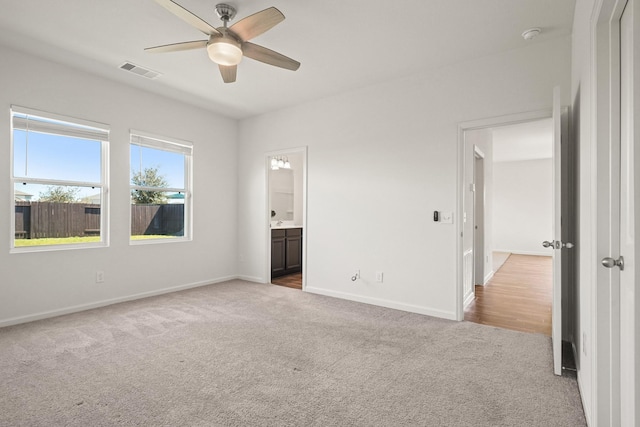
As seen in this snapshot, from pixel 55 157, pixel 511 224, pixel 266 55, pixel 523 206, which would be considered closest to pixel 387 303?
pixel 266 55

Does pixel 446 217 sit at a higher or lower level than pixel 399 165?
lower

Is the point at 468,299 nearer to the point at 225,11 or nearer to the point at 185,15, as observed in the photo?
the point at 225,11

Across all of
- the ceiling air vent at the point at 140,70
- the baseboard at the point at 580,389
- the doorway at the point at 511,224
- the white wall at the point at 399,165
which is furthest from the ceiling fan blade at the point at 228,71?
the baseboard at the point at 580,389

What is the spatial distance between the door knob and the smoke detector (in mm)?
2285

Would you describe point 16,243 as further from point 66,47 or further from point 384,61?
point 384,61

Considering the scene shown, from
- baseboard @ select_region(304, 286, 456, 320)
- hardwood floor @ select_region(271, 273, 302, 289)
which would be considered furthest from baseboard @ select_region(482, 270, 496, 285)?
hardwood floor @ select_region(271, 273, 302, 289)

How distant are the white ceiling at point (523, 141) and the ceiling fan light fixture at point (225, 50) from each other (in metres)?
4.18

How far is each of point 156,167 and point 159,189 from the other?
1.02ft

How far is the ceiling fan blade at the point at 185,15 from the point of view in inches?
81.3

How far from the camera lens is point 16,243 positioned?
3451 mm

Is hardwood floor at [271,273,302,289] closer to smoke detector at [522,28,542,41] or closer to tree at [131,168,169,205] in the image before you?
tree at [131,168,169,205]

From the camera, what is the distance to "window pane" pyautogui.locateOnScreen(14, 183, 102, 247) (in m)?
3.51

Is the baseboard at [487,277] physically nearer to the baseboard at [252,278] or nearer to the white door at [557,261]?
the white door at [557,261]

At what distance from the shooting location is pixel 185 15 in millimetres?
2199
